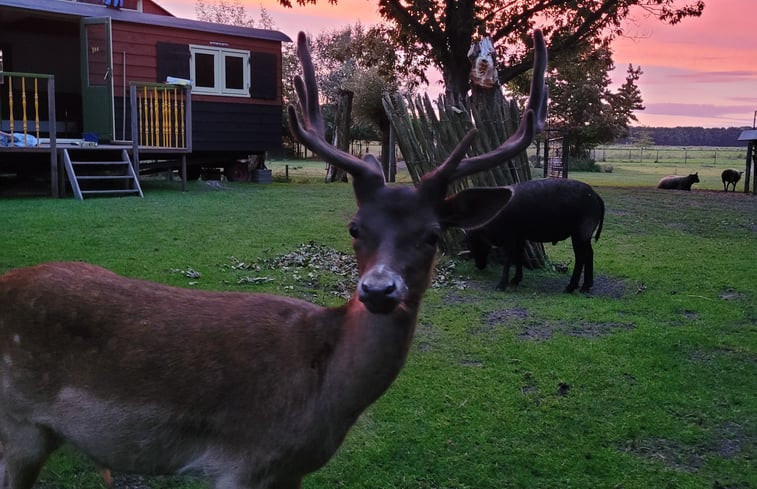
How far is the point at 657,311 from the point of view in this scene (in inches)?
294

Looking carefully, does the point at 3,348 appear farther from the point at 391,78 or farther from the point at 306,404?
the point at 391,78

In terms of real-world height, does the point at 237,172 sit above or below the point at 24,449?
above

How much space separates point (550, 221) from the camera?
858cm

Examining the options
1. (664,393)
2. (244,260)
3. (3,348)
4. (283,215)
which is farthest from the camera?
(283,215)

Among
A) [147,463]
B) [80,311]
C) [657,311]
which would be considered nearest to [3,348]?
[80,311]

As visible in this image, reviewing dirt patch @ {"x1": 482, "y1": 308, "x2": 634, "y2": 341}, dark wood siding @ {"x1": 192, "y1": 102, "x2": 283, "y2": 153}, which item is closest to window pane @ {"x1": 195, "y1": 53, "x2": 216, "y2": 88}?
dark wood siding @ {"x1": 192, "y1": 102, "x2": 283, "y2": 153}

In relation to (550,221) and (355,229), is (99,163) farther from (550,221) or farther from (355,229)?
(355,229)

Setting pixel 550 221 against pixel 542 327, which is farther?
pixel 550 221

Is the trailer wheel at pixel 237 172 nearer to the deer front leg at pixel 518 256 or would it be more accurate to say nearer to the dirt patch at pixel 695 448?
the deer front leg at pixel 518 256

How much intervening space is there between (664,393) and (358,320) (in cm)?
A: 325

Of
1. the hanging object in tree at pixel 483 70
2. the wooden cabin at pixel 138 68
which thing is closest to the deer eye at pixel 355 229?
the hanging object in tree at pixel 483 70

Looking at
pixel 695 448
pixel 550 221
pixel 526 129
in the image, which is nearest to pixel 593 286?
pixel 550 221

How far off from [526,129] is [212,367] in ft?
6.11

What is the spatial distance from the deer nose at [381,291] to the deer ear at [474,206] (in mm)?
603
